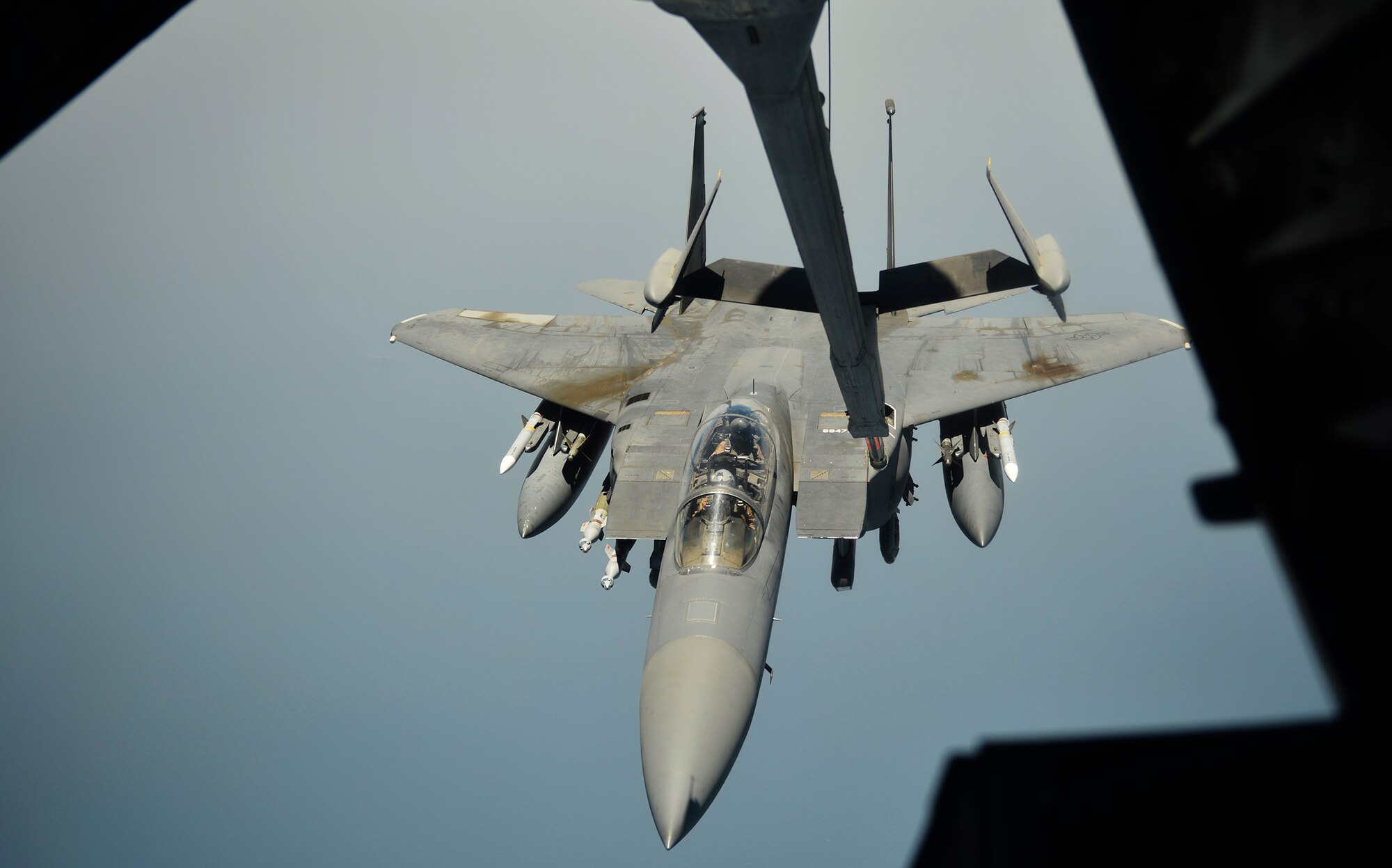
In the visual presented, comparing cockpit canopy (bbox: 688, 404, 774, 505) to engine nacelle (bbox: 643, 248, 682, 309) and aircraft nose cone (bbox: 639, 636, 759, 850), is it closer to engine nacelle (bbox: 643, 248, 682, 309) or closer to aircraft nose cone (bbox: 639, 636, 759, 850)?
aircraft nose cone (bbox: 639, 636, 759, 850)

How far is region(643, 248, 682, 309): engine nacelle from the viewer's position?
9.54 meters

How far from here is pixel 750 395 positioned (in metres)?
15.6

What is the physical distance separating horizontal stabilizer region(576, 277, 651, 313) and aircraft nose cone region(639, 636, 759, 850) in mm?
10108

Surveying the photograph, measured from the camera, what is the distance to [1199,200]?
8.55ft

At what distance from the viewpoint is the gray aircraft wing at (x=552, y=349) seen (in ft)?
62.0

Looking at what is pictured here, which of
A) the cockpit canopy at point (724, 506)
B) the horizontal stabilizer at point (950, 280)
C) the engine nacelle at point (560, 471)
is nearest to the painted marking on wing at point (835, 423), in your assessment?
the cockpit canopy at point (724, 506)

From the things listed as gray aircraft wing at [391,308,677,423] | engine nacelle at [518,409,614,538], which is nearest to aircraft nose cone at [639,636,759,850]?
gray aircraft wing at [391,308,677,423]

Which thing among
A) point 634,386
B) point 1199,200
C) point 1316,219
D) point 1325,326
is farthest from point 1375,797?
point 634,386

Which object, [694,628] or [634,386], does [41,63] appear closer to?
[694,628]

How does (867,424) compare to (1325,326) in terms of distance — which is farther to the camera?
(867,424)

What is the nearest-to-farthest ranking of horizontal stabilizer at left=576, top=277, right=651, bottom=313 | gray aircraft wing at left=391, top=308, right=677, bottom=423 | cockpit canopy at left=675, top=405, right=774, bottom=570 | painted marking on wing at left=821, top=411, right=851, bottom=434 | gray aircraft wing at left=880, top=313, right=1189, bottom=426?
cockpit canopy at left=675, top=405, right=774, bottom=570 < painted marking on wing at left=821, top=411, right=851, bottom=434 < gray aircraft wing at left=880, top=313, right=1189, bottom=426 < gray aircraft wing at left=391, top=308, right=677, bottom=423 < horizontal stabilizer at left=576, top=277, right=651, bottom=313

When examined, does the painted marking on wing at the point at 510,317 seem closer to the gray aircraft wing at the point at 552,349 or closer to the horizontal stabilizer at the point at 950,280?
the gray aircraft wing at the point at 552,349

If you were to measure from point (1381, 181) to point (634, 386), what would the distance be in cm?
1645

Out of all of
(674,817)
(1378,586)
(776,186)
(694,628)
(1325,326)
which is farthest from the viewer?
(694,628)
